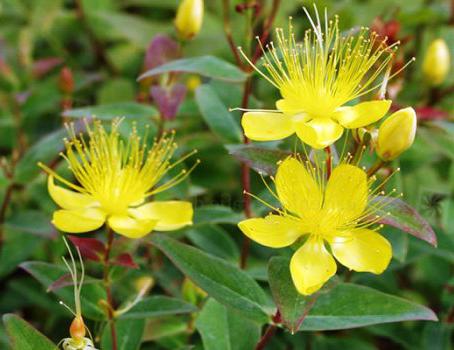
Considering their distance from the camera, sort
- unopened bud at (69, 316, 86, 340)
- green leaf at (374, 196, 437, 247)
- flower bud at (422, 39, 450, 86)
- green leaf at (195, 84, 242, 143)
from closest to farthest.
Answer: unopened bud at (69, 316, 86, 340), green leaf at (374, 196, 437, 247), green leaf at (195, 84, 242, 143), flower bud at (422, 39, 450, 86)

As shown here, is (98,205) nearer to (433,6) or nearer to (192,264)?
(192,264)

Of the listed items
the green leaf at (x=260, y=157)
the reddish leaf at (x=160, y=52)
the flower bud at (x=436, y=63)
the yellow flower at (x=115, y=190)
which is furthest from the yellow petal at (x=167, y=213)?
the flower bud at (x=436, y=63)

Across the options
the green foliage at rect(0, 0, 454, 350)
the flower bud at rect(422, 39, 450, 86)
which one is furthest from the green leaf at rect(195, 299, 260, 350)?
the flower bud at rect(422, 39, 450, 86)

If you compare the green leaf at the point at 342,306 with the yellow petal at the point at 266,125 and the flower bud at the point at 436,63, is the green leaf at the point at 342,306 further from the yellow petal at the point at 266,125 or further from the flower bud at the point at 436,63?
the flower bud at the point at 436,63

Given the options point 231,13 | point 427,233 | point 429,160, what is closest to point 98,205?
point 427,233

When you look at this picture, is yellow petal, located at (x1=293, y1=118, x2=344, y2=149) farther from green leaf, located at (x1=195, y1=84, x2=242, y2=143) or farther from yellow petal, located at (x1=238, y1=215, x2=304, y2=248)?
green leaf, located at (x1=195, y1=84, x2=242, y2=143)
